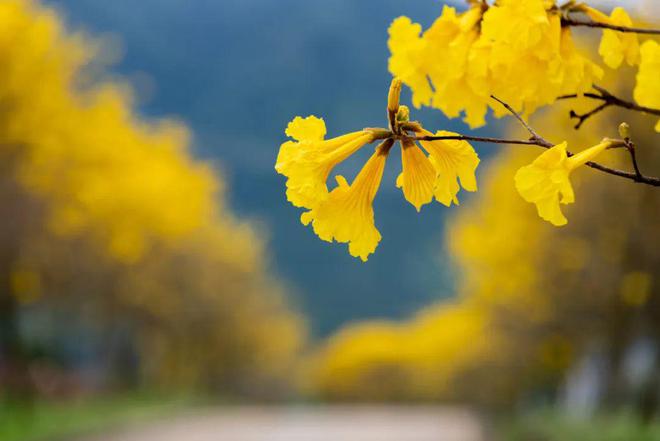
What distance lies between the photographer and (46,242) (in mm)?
18234

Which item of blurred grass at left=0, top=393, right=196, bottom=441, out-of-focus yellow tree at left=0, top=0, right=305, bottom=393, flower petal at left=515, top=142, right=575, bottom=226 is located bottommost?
flower petal at left=515, top=142, right=575, bottom=226

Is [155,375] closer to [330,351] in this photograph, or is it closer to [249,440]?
[330,351]

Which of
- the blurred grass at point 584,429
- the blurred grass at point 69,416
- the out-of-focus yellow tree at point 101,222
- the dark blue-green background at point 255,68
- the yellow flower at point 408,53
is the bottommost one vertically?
the yellow flower at point 408,53

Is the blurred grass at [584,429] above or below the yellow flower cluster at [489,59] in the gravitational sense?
above

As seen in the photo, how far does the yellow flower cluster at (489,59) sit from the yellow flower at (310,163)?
203mm

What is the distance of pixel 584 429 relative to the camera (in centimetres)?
1247

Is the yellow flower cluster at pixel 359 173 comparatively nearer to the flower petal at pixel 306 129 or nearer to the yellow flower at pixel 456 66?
the flower petal at pixel 306 129

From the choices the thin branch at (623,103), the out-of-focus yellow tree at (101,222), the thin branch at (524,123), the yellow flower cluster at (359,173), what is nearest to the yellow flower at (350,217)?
the yellow flower cluster at (359,173)

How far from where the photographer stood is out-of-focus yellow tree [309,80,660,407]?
11.5 meters

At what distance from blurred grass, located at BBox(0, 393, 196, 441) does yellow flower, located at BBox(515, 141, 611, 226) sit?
42.0 ft

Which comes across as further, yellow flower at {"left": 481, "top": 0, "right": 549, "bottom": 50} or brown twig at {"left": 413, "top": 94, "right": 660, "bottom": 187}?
yellow flower at {"left": 481, "top": 0, "right": 549, "bottom": 50}

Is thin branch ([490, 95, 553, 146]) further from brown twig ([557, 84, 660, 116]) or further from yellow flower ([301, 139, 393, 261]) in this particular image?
yellow flower ([301, 139, 393, 261])

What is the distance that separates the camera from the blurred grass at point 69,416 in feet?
46.5

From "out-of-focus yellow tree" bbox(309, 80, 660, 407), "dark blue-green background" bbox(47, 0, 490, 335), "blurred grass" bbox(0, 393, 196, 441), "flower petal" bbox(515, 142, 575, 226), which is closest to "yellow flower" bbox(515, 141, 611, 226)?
"flower petal" bbox(515, 142, 575, 226)
